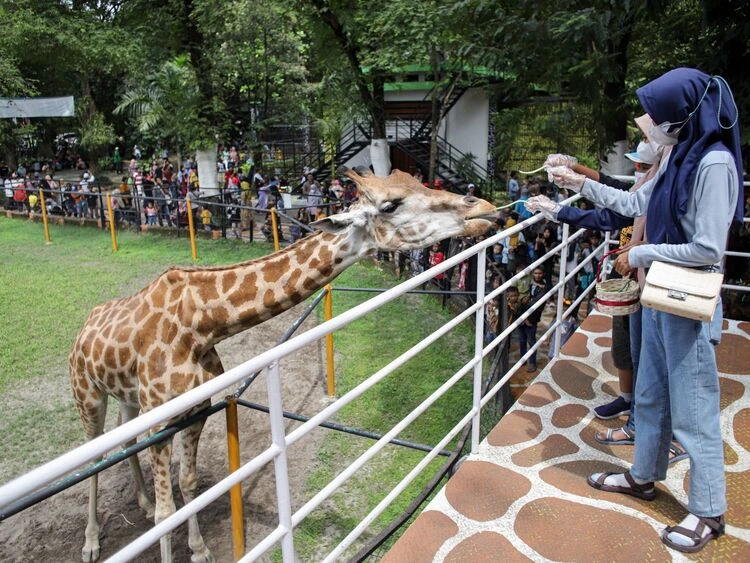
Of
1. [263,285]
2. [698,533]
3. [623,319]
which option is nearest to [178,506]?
[263,285]

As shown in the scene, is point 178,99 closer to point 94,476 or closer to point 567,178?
point 94,476

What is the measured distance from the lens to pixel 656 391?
265 cm

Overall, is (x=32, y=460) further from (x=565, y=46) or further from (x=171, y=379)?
(x=565, y=46)

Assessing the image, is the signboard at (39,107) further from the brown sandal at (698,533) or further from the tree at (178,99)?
the brown sandal at (698,533)

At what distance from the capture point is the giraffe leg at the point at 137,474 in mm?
4371

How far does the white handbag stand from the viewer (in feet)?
7.46

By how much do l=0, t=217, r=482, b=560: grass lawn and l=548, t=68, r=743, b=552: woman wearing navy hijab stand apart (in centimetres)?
246

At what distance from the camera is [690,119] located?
2.34 m

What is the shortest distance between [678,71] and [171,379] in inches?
116

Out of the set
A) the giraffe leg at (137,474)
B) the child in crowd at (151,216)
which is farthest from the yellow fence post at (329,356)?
the child in crowd at (151,216)

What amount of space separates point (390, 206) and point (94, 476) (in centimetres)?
273

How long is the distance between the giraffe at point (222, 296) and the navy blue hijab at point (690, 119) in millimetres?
1291

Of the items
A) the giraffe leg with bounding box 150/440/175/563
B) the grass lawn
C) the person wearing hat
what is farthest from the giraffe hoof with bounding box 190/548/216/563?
the person wearing hat

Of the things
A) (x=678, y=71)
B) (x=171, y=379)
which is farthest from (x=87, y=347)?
(x=678, y=71)
